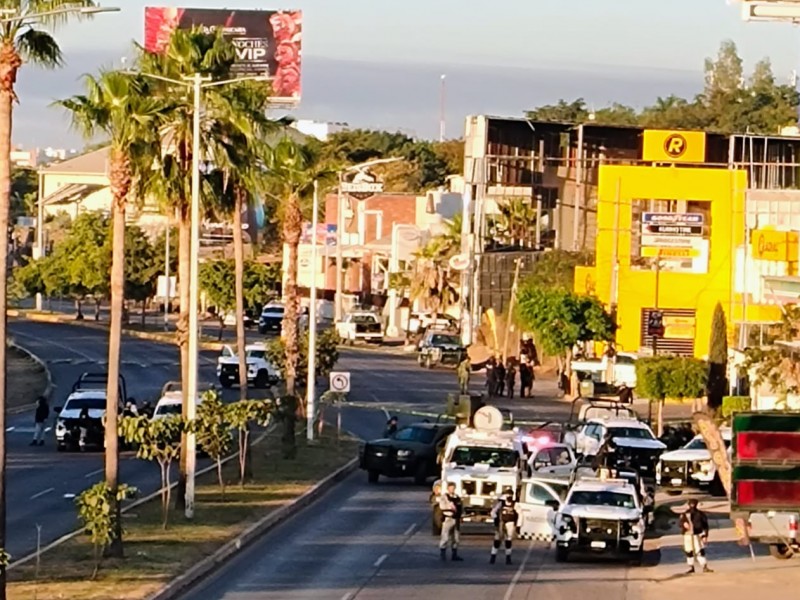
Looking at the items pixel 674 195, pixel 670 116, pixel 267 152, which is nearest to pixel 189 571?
pixel 267 152

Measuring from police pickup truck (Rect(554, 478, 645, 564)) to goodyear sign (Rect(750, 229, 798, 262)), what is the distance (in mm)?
37840

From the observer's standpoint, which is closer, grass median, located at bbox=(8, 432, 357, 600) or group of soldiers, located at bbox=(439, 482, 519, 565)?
grass median, located at bbox=(8, 432, 357, 600)

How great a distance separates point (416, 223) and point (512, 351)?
4185cm

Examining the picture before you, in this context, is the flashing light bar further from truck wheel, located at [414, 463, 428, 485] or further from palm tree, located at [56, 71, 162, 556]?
truck wheel, located at [414, 463, 428, 485]

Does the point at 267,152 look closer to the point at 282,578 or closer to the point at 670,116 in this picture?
the point at 282,578

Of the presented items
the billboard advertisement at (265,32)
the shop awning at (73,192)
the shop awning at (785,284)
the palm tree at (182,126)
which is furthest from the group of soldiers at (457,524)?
the shop awning at (73,192)

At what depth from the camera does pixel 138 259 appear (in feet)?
357

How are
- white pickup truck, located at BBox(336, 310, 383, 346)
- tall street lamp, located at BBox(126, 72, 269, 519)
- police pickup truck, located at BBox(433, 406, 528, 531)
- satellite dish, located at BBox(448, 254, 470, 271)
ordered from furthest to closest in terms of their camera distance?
white pickup truck, located at BBox(336, 310, 383, 346) → satellite dish, located at BBox(448, 254, 470, 271) → police pickup truck, located at BBox(433, 406, 528, 531) → tall street lamp, located at BBox(126, 72, 269, 519)

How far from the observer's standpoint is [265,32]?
132m

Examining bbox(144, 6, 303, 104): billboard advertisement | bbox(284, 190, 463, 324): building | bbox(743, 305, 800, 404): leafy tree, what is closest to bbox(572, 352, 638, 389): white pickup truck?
bbox(743, 305, 800, 404): leafy tree

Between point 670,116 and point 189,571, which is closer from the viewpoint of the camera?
point 189,571

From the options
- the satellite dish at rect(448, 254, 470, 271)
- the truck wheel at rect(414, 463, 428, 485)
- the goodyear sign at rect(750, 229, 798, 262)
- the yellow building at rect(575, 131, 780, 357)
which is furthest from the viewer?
the satellite dish at rect(448, 254, 470, 271)

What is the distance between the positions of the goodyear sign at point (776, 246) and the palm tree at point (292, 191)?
69.1 feet

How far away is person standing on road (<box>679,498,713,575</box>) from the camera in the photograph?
3221 centimetres
